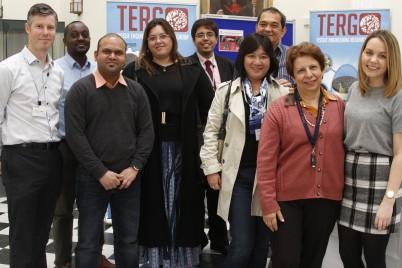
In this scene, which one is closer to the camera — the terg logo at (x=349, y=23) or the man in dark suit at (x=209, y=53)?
the man in dark suit at (x=209, y=53)

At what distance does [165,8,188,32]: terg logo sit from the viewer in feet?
17.7

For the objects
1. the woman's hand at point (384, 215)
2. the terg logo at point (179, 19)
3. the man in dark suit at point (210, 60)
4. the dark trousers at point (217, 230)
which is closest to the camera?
the woman's hand at point (384, 215)

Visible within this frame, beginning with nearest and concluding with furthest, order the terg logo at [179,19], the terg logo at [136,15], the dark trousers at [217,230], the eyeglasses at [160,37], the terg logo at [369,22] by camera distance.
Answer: the eyeglasses at [160,37] → the dark trousers at [217,230] → the terg logo at [136,15] → the terg logo at [179,19] → the terg logo at [369,22]

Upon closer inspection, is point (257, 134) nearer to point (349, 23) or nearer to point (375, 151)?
point (375, 151)

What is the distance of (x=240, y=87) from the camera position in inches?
108

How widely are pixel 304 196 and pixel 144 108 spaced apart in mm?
1050

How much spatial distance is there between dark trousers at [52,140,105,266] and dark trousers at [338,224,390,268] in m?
1.52

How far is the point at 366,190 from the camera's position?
2268 millimetres

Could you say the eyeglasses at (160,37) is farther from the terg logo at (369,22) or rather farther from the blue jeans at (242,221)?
the terg logo at (369,22)

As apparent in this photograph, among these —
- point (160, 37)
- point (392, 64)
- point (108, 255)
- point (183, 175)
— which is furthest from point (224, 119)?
point (108, 255)

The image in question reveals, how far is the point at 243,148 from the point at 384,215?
807 mm

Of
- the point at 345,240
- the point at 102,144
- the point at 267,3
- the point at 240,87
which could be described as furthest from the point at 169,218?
the point at 267,3

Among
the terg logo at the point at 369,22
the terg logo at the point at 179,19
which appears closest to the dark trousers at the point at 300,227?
the terg logo at the point at 179,19

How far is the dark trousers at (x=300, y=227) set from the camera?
2354mm
